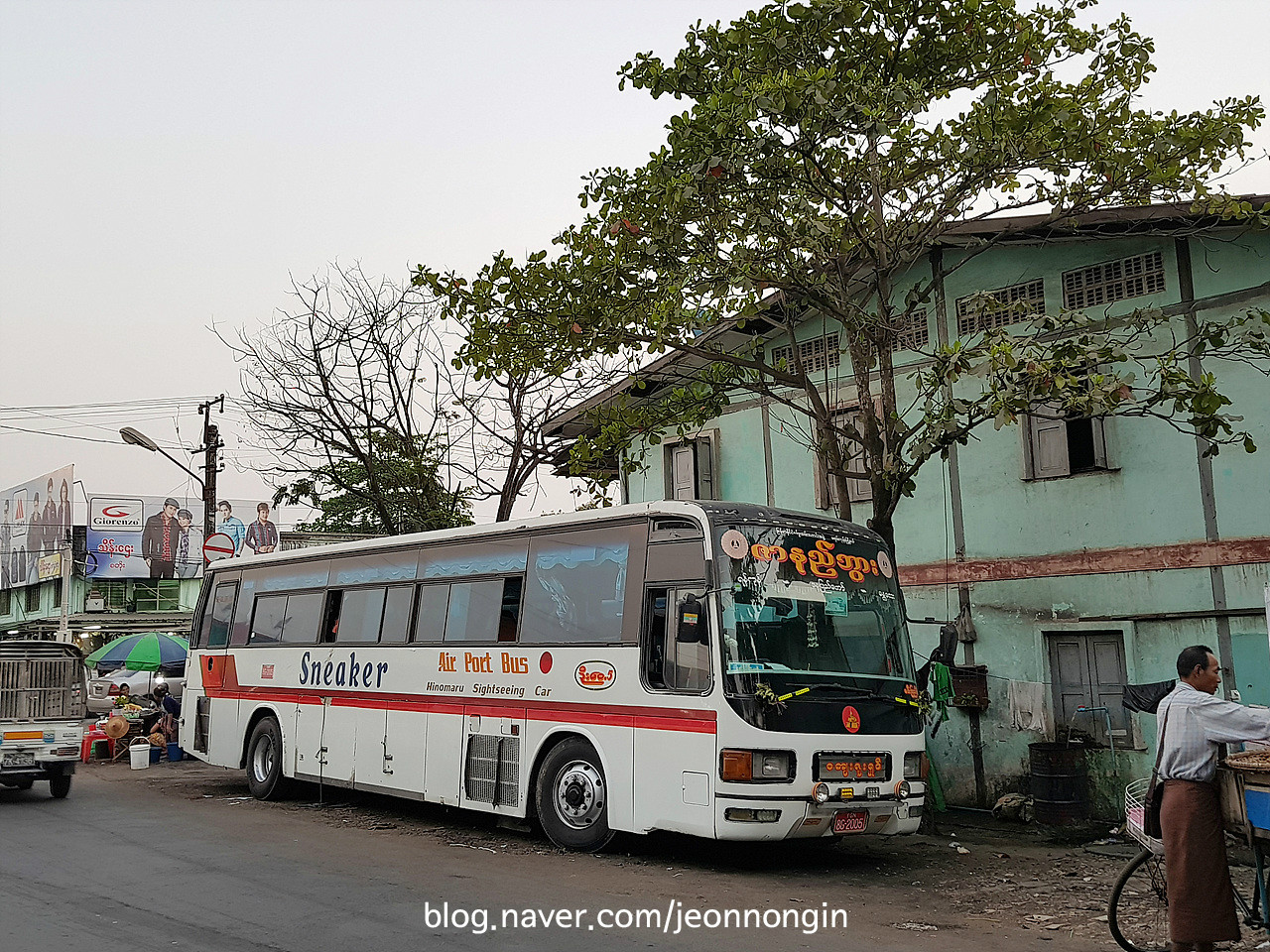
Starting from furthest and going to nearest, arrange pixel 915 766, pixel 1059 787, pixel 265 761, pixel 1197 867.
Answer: pixel 265 761 → pixel 1059 787 → pixel 915 766 → pixel 1197 867

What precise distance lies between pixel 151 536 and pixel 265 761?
38985 mm

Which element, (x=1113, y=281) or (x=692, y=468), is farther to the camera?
(x=692, y=468)

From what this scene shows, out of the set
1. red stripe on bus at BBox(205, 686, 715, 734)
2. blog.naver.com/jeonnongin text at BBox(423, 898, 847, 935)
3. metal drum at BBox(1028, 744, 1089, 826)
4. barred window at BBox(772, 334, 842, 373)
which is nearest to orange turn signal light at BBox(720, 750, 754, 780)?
red stripe on bus at BBox(205, 686, 715, 734)

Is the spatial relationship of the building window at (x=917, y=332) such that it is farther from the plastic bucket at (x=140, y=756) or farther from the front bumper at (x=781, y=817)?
the plastic bucket at (x=140, y=756)

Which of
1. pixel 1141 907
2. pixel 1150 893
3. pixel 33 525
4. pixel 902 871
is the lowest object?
pixel 902 871

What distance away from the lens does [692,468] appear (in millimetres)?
19219

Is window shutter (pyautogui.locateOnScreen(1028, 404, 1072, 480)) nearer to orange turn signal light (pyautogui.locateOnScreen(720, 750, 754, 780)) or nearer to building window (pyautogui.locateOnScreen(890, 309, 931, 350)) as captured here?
building window (pyautogui.locateOnScreen(890, 309, 931, 350))

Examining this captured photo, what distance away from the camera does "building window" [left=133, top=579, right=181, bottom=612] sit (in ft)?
167

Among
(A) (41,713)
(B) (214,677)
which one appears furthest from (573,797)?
(A) (41,713)

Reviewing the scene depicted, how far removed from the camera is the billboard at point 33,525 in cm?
5066

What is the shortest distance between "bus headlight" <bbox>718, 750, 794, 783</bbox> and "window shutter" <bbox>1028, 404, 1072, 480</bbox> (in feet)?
21.8

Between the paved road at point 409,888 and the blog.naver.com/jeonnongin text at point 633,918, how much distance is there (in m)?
0.03

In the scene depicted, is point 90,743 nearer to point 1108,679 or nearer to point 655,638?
point 655,638

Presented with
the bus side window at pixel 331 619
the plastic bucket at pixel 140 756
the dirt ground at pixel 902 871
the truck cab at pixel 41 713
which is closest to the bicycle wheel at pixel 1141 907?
the dirt ground at pixel 902 871
